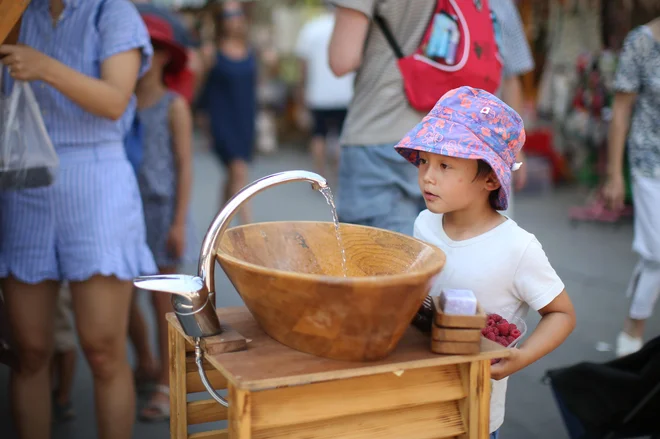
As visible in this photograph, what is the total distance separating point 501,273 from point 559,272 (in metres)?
3.95

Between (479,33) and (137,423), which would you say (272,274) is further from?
(137,423)

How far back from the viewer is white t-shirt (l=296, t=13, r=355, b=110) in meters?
8.50

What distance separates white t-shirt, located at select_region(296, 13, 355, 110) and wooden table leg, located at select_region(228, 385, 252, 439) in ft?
23.4

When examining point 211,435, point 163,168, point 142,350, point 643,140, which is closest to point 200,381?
point 211,435

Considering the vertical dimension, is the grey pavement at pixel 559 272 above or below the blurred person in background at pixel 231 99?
below

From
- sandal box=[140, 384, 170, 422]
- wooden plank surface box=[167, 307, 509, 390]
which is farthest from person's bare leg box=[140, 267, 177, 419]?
wooden plank surface box=[167, 307, 509, 390]

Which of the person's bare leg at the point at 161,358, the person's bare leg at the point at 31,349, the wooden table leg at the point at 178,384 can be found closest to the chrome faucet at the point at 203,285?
the wooden table leg at the point at 178,384

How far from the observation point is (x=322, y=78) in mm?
8609

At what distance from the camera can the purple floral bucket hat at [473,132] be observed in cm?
184

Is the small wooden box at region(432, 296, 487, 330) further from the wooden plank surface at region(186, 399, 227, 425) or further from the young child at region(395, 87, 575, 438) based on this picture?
the wooden plank surface at region(186, 399, 227, 425)

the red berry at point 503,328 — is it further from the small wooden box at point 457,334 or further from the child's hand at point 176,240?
the child's hand at point 176,240

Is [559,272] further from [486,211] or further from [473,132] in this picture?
[473,132]

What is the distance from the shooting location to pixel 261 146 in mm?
12352

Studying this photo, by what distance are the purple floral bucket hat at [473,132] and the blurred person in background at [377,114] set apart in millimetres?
867
